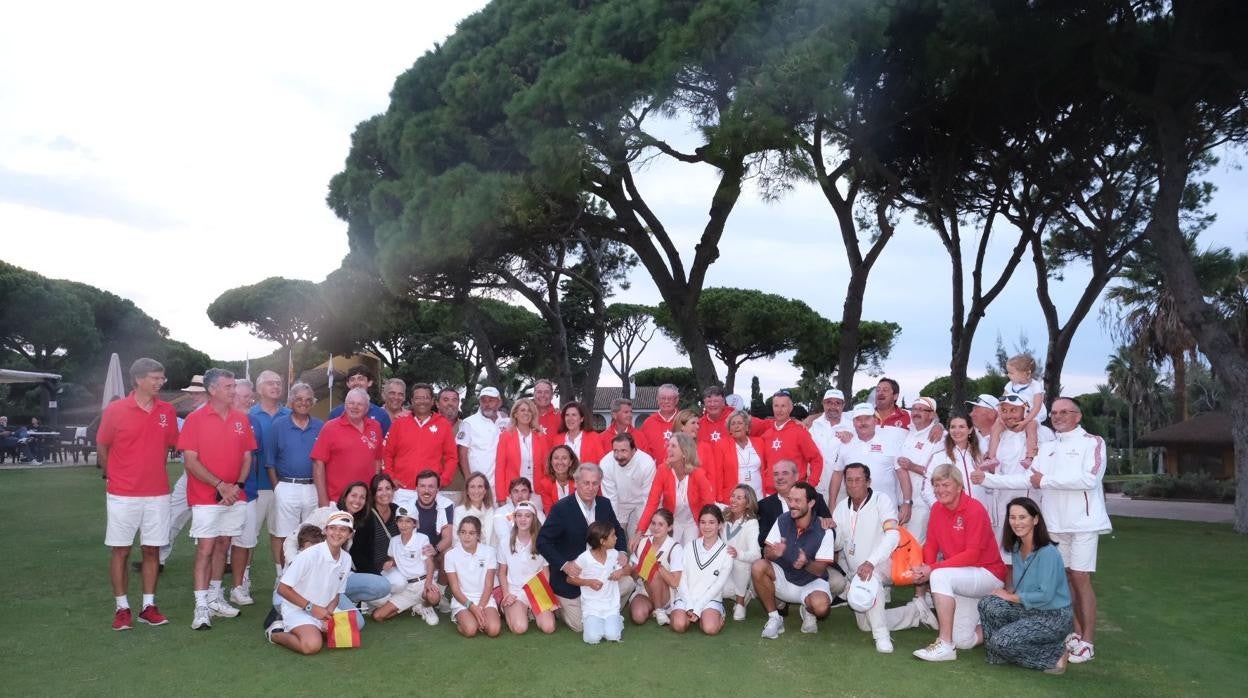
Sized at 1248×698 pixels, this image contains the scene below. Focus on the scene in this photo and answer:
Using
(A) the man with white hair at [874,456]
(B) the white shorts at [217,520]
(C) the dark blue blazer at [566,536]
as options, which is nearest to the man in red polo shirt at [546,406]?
(C) the dark blue blazer at [566,536]

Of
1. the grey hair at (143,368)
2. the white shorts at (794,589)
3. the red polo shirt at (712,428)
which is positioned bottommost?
the white shorts at (794,589)

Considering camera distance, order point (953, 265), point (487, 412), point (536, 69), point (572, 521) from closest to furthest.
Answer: point (572, 521) < point (487, 412) < point (536, 69) < point (953, 265)

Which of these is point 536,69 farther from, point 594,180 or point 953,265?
point 953,265

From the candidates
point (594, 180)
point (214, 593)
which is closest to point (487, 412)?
point (214, 593)

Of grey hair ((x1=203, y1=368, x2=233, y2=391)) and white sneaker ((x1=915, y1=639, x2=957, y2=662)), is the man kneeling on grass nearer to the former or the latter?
grey hair ((x1=203, y1=368, x2=233, y2=391))

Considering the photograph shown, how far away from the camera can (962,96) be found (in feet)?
44.4

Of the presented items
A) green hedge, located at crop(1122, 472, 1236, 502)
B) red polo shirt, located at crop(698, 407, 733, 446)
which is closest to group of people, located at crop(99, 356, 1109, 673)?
red polo shirt, located at crop(698, 407, 733, 446)

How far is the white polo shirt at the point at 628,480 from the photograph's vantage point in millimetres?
7133

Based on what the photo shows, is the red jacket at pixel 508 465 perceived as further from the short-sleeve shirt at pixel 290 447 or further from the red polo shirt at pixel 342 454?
the short-sleeve shirt at pixel 290 447

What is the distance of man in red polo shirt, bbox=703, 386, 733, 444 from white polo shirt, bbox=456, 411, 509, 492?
174 cm

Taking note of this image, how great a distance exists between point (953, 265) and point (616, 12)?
7592 mm

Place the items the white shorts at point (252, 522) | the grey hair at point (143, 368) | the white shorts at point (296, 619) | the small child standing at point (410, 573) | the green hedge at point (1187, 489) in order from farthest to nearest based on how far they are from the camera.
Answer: the green hedge at point (1187, 489), the white shorts at point (252, 522), the small child standing at point (410, 573), the grey hair at point (143, 368), the white shorts at point (296, 619)

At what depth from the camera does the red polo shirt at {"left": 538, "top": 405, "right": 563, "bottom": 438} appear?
770 centimetres

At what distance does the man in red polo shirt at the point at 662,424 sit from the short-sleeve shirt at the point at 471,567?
78.2 inches
